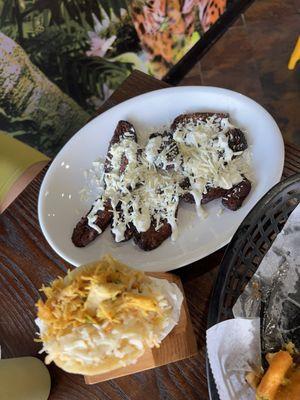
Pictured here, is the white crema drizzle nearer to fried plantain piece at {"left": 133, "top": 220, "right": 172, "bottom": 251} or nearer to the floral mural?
fried plantain piece at {"left": 133, "top": 220, "right": 172, "bottom": 251}

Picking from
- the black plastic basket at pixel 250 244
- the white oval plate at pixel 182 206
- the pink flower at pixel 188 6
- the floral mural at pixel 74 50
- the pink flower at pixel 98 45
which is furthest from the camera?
the pink flower at pixel 188 6

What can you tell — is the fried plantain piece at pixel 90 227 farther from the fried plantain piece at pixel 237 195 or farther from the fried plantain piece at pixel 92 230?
the fried plantain piece at pixel 237 195

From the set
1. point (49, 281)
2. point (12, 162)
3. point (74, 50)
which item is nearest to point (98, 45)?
point (74, 50)

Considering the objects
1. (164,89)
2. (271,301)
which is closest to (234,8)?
(164,89)

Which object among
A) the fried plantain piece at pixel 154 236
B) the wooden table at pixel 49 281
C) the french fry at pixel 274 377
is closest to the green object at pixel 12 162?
the wooden table at pixel 49 281

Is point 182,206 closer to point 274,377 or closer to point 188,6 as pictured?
point 274,377

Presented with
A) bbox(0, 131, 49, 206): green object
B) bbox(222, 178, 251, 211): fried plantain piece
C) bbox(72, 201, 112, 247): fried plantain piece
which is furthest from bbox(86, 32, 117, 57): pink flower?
bbox(222, 178, 251, 211): fried plantain piece
